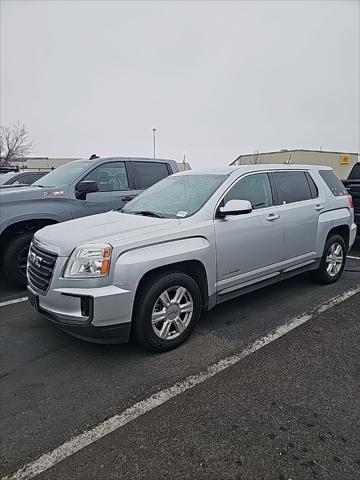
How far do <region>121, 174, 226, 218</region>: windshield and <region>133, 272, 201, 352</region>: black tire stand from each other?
2.36 ft

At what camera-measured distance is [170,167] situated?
274 inches

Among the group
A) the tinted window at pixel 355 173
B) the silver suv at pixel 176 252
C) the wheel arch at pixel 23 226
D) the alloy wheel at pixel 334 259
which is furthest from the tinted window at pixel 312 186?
the tinted window at pixel 355 173

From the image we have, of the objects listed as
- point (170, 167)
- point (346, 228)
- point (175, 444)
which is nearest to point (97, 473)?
point (175, 444)

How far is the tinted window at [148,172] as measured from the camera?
651 centimetres

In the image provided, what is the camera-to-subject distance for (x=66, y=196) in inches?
222

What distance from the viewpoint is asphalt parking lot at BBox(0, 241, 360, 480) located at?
208cm

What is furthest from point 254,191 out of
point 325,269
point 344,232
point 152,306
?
point 344,232

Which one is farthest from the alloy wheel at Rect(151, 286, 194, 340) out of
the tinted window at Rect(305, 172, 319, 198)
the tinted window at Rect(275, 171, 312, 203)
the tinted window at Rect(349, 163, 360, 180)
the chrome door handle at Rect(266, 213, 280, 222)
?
the tinted window at Rect(349, 163, 360, 180)

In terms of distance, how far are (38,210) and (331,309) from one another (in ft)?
14.3

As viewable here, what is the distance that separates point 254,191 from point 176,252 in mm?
1498

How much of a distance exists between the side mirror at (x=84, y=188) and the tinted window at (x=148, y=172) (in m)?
1.05

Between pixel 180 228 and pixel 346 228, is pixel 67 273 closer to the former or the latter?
pixel 180 228

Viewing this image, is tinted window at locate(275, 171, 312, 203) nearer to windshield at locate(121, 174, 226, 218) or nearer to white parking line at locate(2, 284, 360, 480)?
windshield at locate(121, 174, 226, 218)

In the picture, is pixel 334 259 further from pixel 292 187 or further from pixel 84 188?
pixel 84 188
